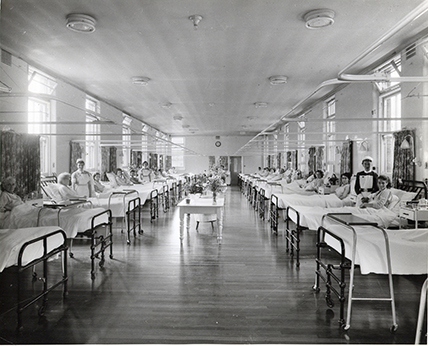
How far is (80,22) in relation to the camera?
4.28 metres

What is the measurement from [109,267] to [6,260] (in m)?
1.67

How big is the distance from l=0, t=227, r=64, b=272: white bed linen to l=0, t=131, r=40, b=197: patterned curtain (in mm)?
1525

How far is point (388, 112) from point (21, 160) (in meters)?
6.86

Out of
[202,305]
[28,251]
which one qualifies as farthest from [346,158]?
[28,251]

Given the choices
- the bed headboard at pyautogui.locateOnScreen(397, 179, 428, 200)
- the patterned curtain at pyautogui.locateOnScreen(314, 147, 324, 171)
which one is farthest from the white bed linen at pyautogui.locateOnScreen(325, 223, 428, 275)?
the patterned curtain at pyautogui.locateOnScreen(314, 147, 324, 171)

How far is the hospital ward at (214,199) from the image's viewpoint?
9.15 feet

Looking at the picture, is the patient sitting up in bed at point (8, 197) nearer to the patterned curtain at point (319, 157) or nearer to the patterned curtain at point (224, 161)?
the patterned curtain at point (319, 157)

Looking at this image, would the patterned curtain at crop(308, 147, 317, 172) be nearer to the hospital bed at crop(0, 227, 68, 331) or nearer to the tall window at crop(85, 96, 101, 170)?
the tall window at crop(85, 96, 101, 170)

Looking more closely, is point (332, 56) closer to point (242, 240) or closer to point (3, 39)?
point (242, 240)

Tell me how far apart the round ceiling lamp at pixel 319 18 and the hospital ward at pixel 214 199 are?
25mm

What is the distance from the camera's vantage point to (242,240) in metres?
5.87

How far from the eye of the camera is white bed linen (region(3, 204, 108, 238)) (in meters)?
4.21

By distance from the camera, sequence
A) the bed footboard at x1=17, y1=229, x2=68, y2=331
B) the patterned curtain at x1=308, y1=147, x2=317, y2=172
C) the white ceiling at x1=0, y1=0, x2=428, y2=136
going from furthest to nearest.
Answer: the patterned curtain at x1=308, y1=147, x2=317, y2=172 → the white ceiling at x1=0, y1=0, x2=428, y2=136 → the bed footboard at x1=17, y1=229, x2=68, y2=331

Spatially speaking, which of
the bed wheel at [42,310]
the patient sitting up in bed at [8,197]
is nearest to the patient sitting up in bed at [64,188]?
the patient sitting up in bed at [8,197]
